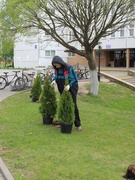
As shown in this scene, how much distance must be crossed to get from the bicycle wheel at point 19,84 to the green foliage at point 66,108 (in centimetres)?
974

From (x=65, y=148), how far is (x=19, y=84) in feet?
36.3

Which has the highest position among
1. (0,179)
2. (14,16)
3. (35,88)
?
(14,16)

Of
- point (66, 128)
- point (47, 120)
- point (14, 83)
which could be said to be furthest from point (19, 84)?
point (66, 128)

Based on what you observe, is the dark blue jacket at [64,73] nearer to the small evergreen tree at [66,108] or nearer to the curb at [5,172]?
the small evergreen tree at [66,108]

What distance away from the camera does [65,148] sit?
554 cm

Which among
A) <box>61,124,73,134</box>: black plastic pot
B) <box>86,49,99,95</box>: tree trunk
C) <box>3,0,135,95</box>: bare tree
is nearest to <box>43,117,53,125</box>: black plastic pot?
<box>61,124,73,134</box>: black plastic pot

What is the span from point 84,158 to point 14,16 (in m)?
9.43

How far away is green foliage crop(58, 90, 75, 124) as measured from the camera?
6.52 metres

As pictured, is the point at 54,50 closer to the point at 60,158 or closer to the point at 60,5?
the point at 60,5

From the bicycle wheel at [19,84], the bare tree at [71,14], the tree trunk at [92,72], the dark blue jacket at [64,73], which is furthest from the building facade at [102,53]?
the dark blue jacket at [64,73]

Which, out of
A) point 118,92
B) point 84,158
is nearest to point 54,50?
point 118,92

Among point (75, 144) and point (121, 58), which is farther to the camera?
point (121, 58)

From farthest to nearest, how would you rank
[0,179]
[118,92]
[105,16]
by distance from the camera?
[118,92], [105,16], [0,179]

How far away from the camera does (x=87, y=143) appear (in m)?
5.97
